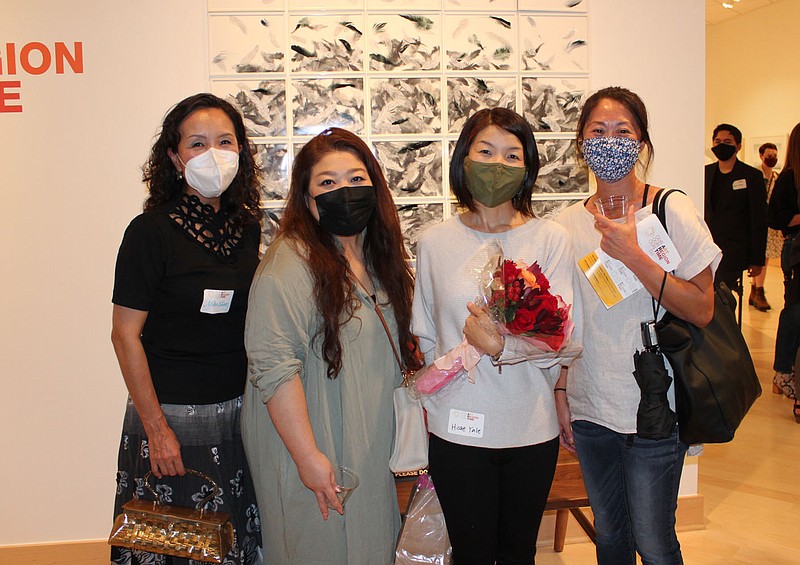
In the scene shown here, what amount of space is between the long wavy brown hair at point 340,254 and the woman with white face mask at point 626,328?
0.61 m

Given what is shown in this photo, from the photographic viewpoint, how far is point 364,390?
6.41ft

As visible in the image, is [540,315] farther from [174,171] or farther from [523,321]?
[174,171]

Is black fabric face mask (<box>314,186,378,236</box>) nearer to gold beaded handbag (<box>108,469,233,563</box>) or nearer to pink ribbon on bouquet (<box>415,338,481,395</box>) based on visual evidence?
pink ribbon on bouquet (<box>415,338,481,395</box>)

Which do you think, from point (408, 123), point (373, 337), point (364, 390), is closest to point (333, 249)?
point (373, 337)

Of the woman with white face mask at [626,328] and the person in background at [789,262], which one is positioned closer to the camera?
the woman with white face mask at [626,328]

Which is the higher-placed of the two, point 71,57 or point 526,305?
point 71,57

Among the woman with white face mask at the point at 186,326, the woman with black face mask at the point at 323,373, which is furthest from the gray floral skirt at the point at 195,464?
the woman with black face mask at the point at 323,373

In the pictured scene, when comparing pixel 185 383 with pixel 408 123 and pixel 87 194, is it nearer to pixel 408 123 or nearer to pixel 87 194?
pixel 87 194

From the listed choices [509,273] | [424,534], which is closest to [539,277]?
[509,273]

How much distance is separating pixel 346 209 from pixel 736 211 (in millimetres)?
5102

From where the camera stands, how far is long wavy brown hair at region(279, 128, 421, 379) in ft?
6.23

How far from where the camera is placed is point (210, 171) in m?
2.14

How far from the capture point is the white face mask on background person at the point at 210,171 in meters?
2.14

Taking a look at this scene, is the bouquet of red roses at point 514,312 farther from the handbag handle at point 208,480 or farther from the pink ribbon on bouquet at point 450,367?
the handbag handle at point 208,480
